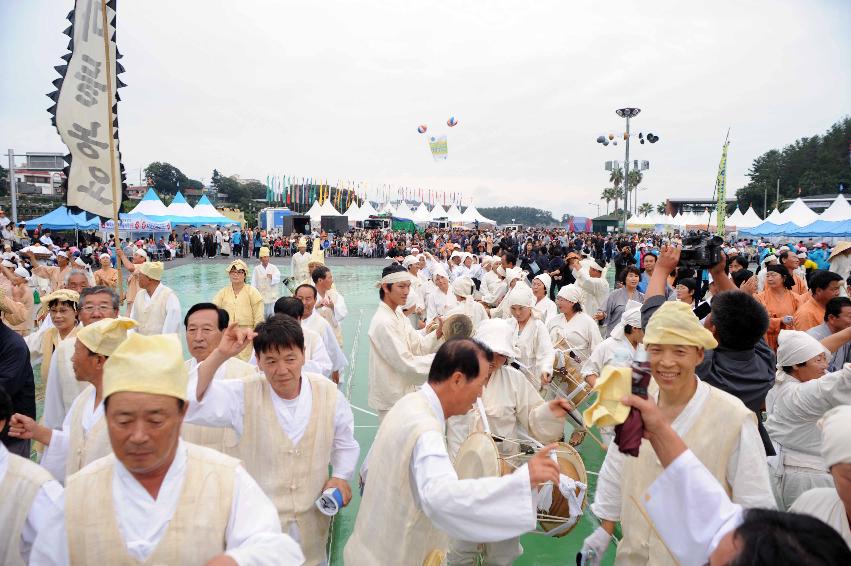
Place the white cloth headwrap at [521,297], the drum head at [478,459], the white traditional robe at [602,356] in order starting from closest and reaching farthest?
1. the drum head at [478,459]
2. the white traditional robe at [602,356]
3. the white cloth headwrap at [521,297]

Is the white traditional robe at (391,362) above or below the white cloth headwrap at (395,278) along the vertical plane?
below

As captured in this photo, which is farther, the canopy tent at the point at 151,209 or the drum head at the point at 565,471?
the canopy tent at the point at 151,209

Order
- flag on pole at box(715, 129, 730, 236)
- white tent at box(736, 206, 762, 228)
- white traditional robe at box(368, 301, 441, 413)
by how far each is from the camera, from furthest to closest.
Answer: white tent at box(736, 206, 762, 228), flag on pole at box(715, 129, 730, 236), white traditional robe at box(368, 301, 441, 413)

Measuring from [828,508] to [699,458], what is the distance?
50cm

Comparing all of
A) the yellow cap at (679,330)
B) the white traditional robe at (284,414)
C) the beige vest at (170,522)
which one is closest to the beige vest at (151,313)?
the white traditional robe at (284,414)

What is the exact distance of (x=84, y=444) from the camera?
7.98ft

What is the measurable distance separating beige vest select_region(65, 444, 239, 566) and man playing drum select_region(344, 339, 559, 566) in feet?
2.08

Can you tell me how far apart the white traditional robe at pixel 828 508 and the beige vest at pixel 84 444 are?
2.63 metres

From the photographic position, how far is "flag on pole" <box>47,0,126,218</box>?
16.2ft

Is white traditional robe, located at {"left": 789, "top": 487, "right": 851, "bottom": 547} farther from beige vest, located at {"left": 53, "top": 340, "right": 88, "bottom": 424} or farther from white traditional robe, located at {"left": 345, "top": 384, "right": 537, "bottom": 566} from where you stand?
beige vest, located at {"left": 53, "top": 340, "right": 88, "bottom": 424}

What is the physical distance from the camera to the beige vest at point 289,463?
2.52 meters

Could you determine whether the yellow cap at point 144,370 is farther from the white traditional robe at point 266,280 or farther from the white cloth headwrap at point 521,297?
the white traditional robe at point 266,280

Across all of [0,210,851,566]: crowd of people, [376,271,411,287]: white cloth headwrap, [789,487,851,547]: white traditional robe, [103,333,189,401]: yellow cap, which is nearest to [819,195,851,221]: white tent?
[0,210,851,566]: crowd of people

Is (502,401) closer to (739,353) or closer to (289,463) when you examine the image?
(739,353)
